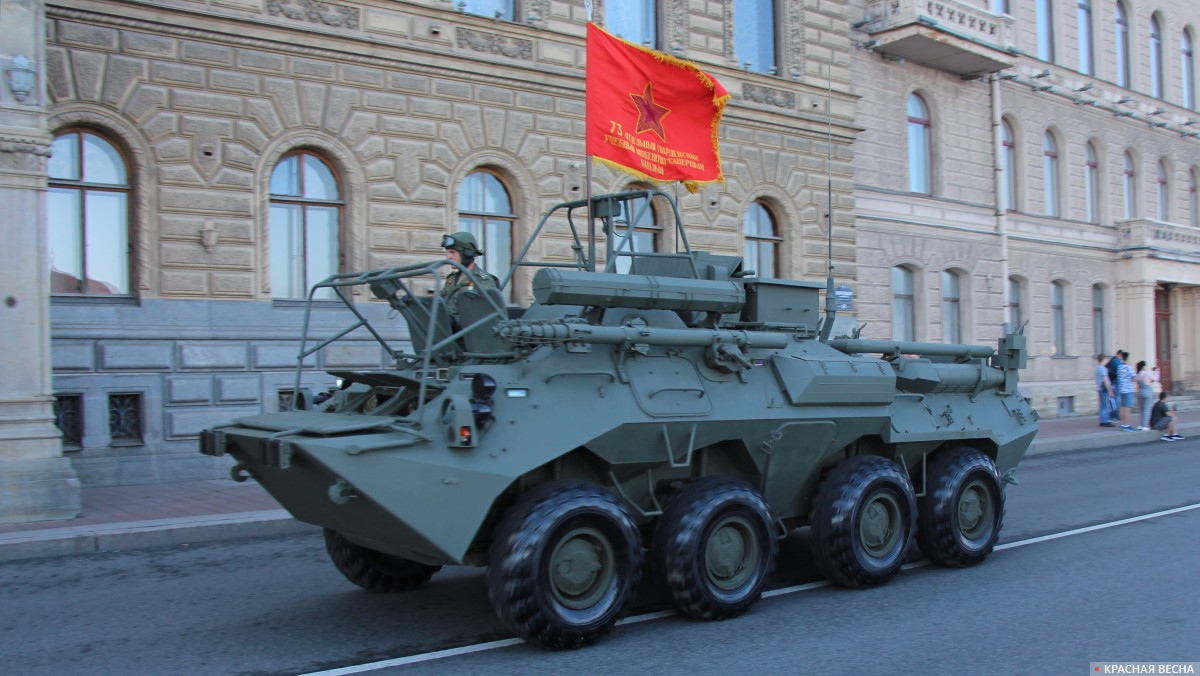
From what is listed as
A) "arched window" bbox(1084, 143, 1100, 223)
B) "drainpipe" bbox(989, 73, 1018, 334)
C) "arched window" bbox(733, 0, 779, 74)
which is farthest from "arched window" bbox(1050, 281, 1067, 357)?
"arched window" bbox(733, 0, 779, 74)

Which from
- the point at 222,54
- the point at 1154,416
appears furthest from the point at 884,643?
the point at 1154,416

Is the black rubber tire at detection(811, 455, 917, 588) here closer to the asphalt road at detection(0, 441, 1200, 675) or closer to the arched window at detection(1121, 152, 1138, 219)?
the asphalt road at detection(0, 441, 1200, 675)

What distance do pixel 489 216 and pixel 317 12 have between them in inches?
155

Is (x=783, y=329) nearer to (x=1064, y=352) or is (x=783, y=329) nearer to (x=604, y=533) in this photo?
(x=604, y=533)

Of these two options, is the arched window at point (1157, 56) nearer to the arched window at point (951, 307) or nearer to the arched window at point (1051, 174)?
the arched window at point (1051, 174)

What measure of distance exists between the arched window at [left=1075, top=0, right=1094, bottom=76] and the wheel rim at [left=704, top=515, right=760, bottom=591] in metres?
27.4

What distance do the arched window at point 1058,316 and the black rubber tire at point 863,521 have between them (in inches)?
906

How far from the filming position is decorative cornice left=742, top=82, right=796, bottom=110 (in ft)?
65.1

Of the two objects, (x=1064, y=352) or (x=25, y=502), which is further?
(x=1064, y=352)

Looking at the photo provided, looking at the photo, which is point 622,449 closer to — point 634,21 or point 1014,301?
point 634,21

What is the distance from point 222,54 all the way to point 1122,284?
26.3m

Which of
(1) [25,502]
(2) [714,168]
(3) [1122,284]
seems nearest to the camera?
(1) [25,502]

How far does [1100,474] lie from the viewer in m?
15.3

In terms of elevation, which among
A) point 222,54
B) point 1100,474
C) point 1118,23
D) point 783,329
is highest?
point 1118,23
